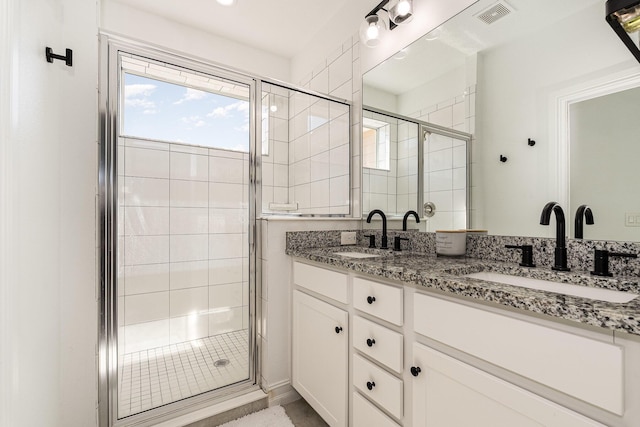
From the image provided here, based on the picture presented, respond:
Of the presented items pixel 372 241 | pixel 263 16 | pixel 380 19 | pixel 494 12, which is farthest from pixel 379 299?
pixel 263 16

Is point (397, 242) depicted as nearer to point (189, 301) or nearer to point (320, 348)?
point (320, 348)

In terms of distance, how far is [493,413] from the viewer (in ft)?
2.37

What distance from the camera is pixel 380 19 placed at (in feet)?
5.76

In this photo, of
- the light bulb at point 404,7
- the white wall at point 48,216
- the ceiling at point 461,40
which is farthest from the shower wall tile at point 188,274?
the light bulb at point 404,7

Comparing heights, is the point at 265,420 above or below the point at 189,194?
below

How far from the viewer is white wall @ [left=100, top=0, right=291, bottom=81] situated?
2.06 metres

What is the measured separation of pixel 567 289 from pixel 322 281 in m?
0.91

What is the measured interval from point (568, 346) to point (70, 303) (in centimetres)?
169

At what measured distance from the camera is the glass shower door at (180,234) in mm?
1490

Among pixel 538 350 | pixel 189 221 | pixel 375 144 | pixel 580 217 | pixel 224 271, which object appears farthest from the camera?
pixel 375 144

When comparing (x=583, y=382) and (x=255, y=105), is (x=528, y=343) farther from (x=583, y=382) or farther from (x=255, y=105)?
(x=255, y=105)

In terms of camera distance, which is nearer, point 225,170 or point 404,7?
point 404,7

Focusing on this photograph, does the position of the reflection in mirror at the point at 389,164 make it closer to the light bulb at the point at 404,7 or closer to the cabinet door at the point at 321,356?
the light bulb at the point at 404,7

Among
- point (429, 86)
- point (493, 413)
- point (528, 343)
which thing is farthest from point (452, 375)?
point (429, 86)
